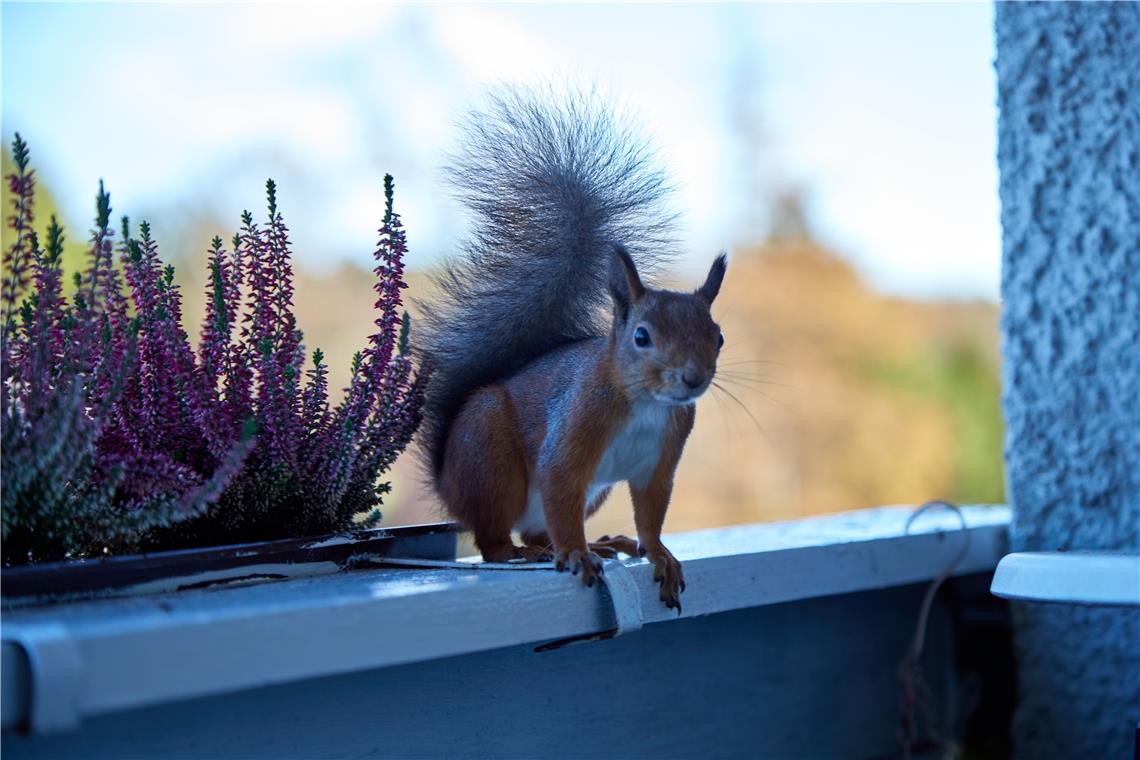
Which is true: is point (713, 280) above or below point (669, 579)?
above

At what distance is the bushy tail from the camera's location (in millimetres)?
1160

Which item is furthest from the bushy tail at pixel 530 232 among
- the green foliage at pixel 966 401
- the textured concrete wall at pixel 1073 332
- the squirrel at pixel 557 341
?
the green foliage at pixel 966 401

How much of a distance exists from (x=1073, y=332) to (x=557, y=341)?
2.31ft

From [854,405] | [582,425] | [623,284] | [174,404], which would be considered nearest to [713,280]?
[623,284]

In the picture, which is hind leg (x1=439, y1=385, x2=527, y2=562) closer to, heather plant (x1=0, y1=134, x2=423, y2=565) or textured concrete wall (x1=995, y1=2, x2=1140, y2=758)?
heather plant (x1=0, y1=134, x2=423, y2=565)

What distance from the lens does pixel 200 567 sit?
0.89 m

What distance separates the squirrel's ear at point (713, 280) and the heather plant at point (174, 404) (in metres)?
0.31

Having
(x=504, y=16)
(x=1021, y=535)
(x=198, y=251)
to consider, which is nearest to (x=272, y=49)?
(x=504, y=16)

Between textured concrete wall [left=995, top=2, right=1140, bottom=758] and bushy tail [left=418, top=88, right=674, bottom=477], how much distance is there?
583 millimetres

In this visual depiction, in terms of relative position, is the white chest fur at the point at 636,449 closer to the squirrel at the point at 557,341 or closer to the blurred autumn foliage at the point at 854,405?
the squirrel at the point at 557,341

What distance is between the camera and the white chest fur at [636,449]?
1.10m

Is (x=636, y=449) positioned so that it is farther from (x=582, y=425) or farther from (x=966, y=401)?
(x=966, y=401)

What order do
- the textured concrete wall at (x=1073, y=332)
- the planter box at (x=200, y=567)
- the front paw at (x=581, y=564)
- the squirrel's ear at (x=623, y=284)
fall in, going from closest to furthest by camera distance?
the planter box at (x=200, y=567), the front paw at (x=581, y=564), the squirrel's ear at (x=623, y=284), the textured concrete wall at (x=1073, y=332)

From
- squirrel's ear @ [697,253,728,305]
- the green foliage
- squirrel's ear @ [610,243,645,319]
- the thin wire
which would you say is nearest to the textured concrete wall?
the thin wire
